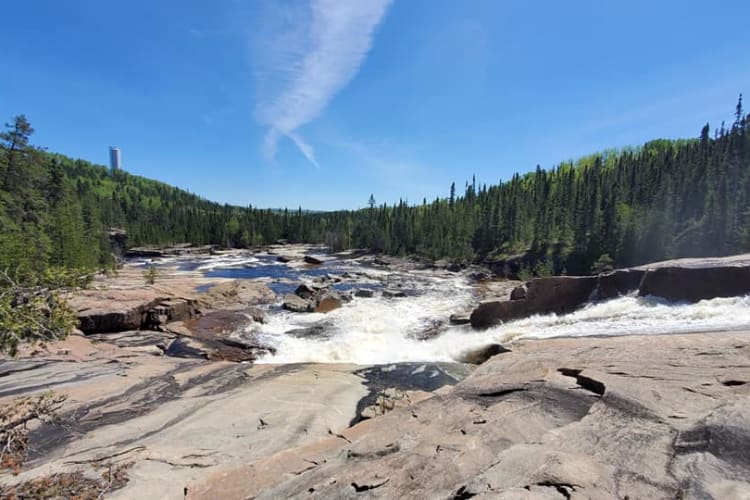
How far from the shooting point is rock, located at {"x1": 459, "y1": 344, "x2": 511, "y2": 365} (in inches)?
Result: 635

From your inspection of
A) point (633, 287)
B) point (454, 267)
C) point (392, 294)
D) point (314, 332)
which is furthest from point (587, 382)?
point (454, 267)

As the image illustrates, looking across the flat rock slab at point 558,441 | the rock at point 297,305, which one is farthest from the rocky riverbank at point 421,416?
the rock at point 297,305

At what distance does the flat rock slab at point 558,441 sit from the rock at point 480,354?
6.91m

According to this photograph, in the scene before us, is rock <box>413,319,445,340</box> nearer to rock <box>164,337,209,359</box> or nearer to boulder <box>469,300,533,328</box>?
boulder <box>469,300,533,328</box>

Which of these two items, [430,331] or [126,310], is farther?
[430,331]

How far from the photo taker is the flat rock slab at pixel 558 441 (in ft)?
14.0

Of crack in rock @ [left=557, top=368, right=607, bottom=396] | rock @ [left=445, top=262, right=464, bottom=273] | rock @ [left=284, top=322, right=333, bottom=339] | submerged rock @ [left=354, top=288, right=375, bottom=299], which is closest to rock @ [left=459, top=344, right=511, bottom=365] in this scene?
crack in rock @ [left=557, top=368, right=607, bottom=396]

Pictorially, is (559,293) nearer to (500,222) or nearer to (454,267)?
(454,267)

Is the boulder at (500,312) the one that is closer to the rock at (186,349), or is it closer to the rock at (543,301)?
the rock at (543,301)

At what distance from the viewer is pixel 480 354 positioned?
54.5ft

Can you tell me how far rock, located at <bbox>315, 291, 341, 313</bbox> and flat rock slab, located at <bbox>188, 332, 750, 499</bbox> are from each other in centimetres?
2119

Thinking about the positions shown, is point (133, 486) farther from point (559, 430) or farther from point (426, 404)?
point (559, 430)

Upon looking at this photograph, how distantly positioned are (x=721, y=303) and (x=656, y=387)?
38.9 feet

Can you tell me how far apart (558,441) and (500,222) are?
284 feet
